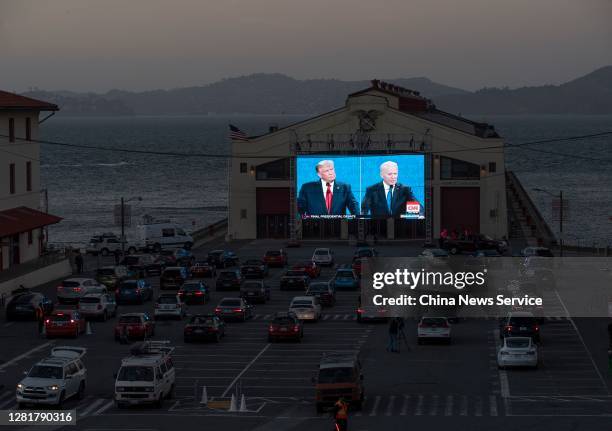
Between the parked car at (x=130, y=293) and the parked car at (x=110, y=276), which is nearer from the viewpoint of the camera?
the parked car at (x=130, y=293)

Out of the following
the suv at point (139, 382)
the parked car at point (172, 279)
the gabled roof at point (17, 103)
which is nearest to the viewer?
the suv at point (139, 382)

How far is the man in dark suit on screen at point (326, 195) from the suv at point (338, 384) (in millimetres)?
57608

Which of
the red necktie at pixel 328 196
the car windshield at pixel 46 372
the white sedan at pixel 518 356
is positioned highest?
the red necktie at pixel 328 196

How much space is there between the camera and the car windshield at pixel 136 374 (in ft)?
128

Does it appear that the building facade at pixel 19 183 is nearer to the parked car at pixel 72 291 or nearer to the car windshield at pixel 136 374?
the parked car at pixel 72 291

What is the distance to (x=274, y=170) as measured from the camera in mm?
99688

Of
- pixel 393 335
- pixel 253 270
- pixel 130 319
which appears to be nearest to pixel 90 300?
pixel 130 319

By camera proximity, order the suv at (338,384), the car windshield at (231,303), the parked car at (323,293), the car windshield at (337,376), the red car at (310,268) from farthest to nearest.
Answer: the red car at (310,268), the parked car at (323,293), the car windshield at (231,303), the car windshield at (337,376), the suv at (338,384)

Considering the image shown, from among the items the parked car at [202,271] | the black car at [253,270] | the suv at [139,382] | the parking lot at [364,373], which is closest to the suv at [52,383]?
the parking lot at [364,373]

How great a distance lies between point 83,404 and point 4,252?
36.4m

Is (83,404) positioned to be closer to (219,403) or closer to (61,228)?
(219,403)

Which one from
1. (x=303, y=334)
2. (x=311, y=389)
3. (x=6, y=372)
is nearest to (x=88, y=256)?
(x=303, y=334)

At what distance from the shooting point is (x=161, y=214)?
168125 millimetres

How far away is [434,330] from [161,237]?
1831 inches
